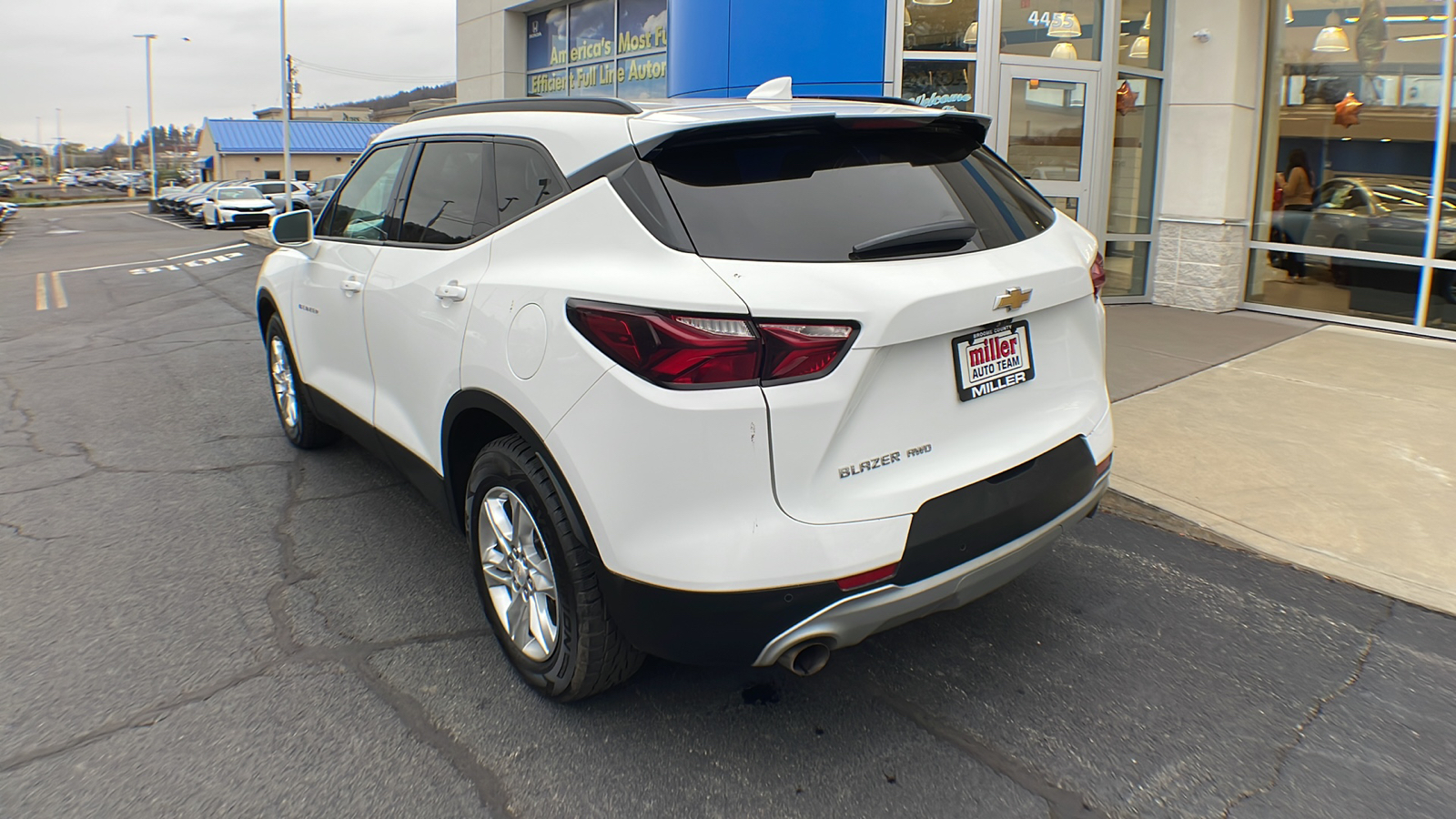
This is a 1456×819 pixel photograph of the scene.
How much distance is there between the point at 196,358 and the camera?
8.80 m

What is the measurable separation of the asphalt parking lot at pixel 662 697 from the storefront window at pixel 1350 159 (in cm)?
671

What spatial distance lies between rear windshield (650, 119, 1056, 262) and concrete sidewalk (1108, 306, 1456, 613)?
226 cm

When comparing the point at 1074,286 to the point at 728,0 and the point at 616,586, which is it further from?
the point at 728,0

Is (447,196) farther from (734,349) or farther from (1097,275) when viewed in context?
(1097,275)

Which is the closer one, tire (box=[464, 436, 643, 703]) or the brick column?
tire (box=[464, 436, 643, 703])

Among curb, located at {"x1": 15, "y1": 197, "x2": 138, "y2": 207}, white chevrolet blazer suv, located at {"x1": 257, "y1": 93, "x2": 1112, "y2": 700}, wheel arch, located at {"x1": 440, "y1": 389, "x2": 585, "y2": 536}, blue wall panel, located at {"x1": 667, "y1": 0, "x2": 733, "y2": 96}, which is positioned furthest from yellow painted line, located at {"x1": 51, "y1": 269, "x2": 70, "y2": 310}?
curb, located at {"x1": 15, "y1": 197, "x2": 138, "y2": 207}

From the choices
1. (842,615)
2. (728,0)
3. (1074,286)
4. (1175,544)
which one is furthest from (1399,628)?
(728,0)

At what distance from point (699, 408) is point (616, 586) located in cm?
55

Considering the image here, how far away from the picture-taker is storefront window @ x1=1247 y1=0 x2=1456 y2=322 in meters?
9.12

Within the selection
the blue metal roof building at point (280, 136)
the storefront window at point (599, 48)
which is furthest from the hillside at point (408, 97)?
the storefront window at point (599, 48)

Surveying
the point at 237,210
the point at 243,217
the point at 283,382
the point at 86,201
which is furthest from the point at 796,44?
the point at 86,201

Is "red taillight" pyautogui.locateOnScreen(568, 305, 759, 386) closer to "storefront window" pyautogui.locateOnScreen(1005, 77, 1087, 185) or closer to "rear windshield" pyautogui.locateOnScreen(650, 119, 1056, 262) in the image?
"rear windshield" pyautogui.locateOnScreen(650, 119, 1056, 262)

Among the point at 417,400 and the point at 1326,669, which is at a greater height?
the point at 417,400

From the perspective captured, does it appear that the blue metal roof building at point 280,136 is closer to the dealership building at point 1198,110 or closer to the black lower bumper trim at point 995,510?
the dealership building at point 1198,110
